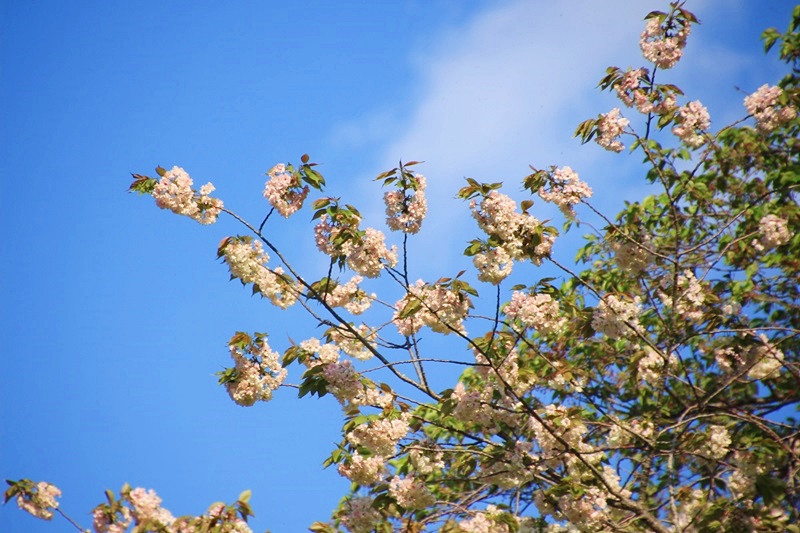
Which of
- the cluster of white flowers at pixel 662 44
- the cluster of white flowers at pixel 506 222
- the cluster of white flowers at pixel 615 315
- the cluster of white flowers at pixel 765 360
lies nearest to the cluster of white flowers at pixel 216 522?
the cluster of white flowers at pixel 506 222

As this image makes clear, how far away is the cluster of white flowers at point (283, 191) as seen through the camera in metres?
4.38

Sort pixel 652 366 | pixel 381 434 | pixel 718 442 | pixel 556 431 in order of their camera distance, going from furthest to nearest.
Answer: pixel 652 366, pixel 718 442, pixel 556 431, pixel 381 434

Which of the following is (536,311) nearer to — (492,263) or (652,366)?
(492,263)

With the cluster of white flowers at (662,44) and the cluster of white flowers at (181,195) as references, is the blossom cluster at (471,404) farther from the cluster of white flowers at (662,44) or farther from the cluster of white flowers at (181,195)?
the cluster of white flowers at (662,44)

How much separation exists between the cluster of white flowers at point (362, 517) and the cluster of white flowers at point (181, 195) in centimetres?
191

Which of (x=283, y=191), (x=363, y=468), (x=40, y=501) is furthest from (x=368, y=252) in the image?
(x=40, y=501)

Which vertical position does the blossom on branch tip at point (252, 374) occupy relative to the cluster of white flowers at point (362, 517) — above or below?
above

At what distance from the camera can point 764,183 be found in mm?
6781

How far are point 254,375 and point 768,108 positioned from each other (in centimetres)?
372

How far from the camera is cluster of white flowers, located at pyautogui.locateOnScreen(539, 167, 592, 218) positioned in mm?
4531

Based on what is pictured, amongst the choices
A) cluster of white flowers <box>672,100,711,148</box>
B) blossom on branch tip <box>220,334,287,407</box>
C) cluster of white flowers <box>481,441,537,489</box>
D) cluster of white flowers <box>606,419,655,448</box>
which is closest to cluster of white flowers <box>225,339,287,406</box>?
blossom on branch tip <box>220,334,287,407</box>

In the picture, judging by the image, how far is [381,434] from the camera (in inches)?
158

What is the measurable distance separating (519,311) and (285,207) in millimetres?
1470

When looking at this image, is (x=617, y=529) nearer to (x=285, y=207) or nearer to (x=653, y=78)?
(x=285, y=207)
